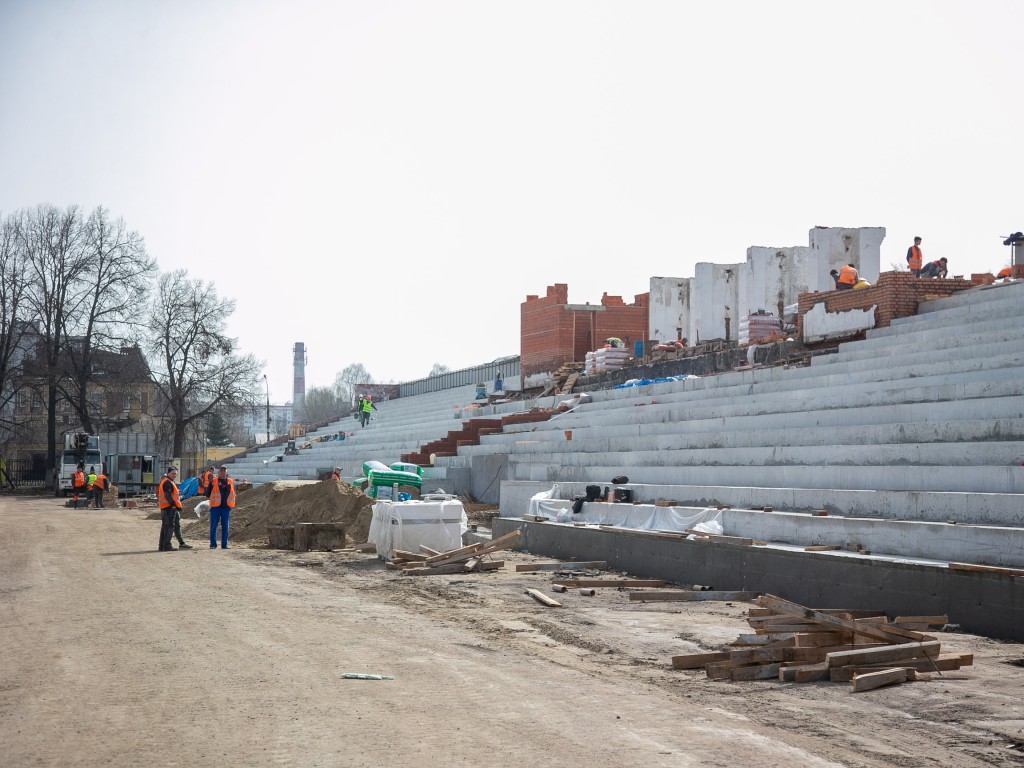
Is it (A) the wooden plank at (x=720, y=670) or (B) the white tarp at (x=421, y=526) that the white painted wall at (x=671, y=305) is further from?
(A) the wooden plank at (x=720, y=670)

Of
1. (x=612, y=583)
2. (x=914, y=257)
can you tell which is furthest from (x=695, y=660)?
(x=914, y=257)

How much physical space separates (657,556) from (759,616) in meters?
4.89

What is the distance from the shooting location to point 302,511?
22.1 meters

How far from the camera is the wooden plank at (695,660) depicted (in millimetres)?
7793

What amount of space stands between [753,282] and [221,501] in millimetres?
15198

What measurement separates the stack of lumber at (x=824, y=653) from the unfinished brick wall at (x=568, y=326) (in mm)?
26428

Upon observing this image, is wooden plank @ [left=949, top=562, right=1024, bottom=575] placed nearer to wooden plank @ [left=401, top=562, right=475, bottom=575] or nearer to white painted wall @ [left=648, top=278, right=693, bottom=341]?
wooden plank @ [left=401, top=562, right=475, bottom=575]

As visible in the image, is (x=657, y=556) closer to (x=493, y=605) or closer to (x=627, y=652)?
(x=493, y=605)

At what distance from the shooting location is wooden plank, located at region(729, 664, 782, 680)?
7.52 meters

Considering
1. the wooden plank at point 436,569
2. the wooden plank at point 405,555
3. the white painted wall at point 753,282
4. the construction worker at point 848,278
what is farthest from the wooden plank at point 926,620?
the white painted wall at point 753,282

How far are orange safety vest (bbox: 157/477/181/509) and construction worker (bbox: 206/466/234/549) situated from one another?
0.76 metres

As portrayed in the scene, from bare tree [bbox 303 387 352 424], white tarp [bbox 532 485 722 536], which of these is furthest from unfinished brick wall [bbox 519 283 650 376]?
bare tree [bbox 303 387 352 424]

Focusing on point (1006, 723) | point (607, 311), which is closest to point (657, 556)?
point (1006, 723)

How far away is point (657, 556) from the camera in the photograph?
13648mm
